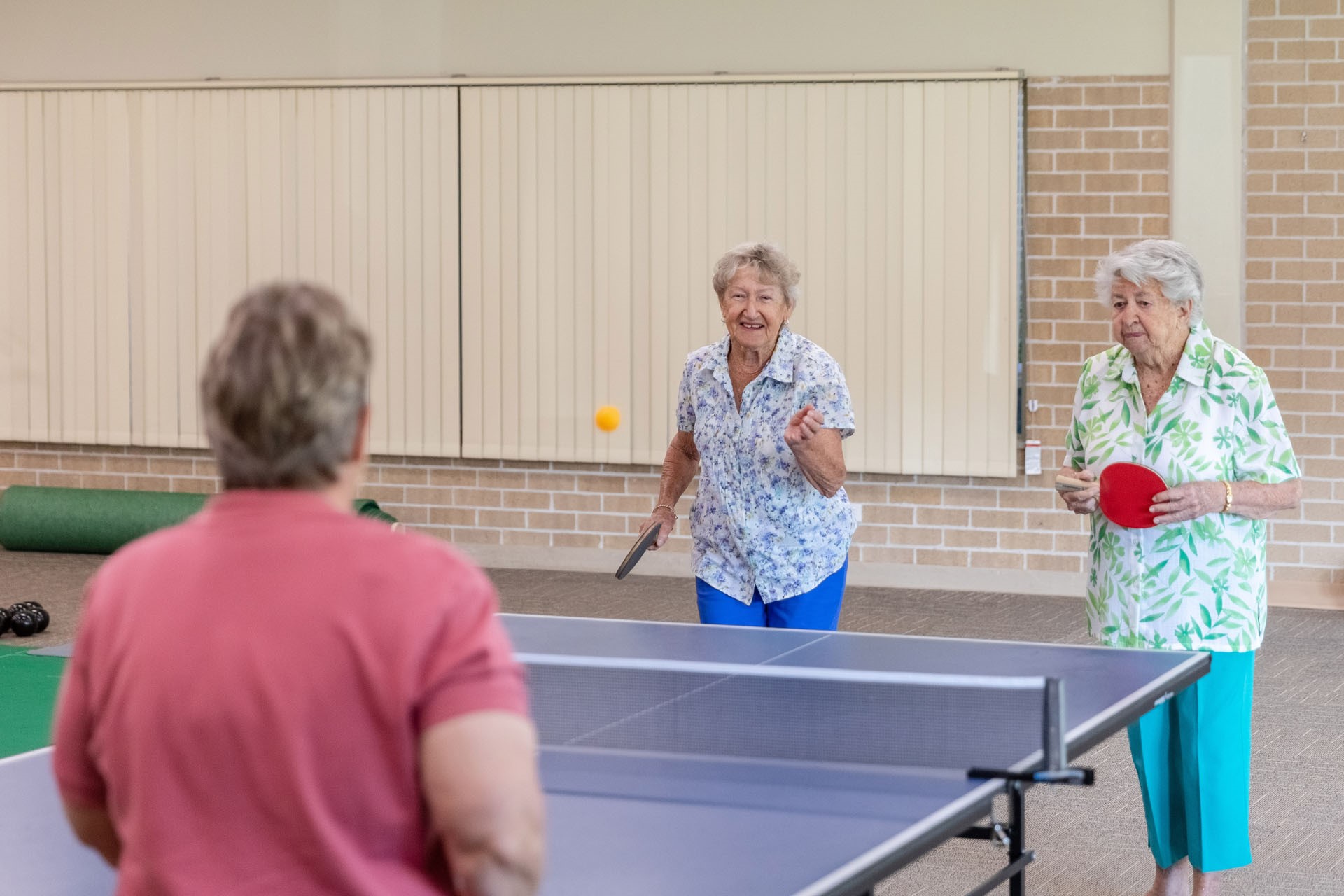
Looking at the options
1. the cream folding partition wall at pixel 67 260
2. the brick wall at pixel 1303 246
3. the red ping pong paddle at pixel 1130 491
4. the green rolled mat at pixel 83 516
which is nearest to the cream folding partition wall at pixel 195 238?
the cream folding partition wall at pixel 67 260

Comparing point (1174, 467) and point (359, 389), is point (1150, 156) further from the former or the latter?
Answer: point (359, 389)

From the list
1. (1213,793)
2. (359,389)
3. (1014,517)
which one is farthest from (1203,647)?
(1014,517)

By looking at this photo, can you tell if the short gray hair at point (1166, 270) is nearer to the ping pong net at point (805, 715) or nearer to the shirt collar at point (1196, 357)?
the shirt collar at point (1196, 357)

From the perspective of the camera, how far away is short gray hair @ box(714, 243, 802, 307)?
360 centimetres

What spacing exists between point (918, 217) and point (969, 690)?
5113 millimetres

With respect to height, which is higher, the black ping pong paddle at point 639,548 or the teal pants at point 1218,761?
the black ping pong paddle at point 639,548

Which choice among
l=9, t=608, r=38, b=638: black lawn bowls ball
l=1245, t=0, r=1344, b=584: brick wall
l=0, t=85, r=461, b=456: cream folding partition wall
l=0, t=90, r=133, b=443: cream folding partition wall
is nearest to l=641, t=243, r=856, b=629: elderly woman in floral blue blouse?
l=9, t=608, r=38, b=638: black lawn bowls ball

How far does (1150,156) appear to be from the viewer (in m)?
7.04

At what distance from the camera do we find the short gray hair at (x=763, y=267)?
3.60 metres

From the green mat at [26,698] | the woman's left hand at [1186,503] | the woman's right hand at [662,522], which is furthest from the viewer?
the green mat at [26,698]

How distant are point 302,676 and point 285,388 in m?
0.22

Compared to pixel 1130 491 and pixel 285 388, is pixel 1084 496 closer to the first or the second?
pixel 1130 491

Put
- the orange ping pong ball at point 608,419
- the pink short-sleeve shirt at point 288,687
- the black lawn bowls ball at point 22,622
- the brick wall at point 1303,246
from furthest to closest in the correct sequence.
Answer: the orange ping pong ball at point 608,419, the brick wall at point 1303,246, the black lawn bowls ball at point 22,622, the pink short-sleeve shirt at point 288,687

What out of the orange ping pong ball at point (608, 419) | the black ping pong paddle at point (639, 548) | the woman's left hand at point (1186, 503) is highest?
the orange ping pong ball at point (608, 419)
